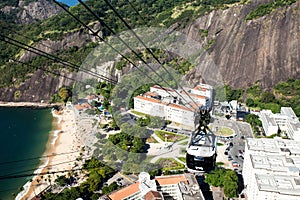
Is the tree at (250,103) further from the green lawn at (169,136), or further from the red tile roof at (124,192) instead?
the red tile roof at (124,192)

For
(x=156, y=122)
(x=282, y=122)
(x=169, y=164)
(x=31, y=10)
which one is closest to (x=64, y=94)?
(x=156, y=122)

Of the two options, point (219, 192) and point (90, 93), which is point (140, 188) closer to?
point (219, 192)

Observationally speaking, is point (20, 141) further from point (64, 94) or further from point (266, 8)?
point (266, 8)

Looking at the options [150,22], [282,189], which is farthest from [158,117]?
[150,22]

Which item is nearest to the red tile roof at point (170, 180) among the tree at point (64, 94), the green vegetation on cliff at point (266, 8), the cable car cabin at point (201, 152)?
the cable car cabin at point (201, 152)

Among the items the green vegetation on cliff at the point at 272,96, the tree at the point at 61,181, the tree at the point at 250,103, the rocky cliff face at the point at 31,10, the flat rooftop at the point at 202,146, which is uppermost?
the rocky cliff face at the point at 31,10

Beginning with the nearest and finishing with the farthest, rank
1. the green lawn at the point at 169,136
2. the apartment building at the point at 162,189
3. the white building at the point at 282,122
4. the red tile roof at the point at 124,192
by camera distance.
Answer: the apartment building at the point at 162,189
the red tile roof at the point at 124,192
the white building at the point at 282,122
the green lawn at the point at 169,136

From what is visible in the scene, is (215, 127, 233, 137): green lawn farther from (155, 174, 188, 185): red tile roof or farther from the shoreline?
the shoreline
